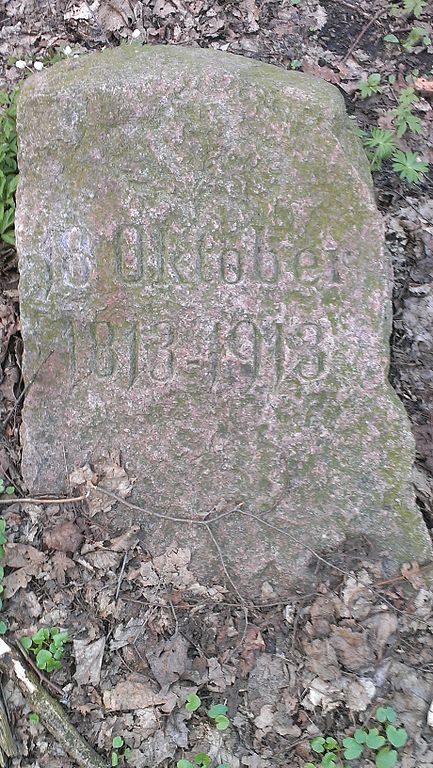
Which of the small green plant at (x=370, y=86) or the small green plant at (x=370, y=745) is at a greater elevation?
the small green plant at (x=370, y=86)

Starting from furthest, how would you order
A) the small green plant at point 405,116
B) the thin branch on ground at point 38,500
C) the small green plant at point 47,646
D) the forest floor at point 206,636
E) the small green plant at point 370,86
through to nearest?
the small green plant at point 370,86 < the small green plant at point 405,116 < the thin branch on ground at point 38,500 < the small green plant at point 47,646 < the forest floor at point 206,636

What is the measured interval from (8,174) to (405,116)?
2.01 metres

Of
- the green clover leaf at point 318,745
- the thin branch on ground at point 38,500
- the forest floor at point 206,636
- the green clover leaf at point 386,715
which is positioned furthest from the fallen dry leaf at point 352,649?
the thin branch on ground at point 38,500

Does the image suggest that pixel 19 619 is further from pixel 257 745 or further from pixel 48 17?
pixel 48 17

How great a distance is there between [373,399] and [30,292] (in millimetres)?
1363

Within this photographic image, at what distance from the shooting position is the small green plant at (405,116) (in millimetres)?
3418

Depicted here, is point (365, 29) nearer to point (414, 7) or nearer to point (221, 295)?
point (414, 7)

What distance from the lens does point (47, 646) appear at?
2477 mm

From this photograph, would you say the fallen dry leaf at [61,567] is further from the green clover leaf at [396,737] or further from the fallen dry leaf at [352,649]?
the green clover leaf at [396,737]

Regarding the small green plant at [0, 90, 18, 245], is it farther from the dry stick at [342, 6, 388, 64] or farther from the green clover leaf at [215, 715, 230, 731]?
the green clover leaf at [215, 715, 230, 731]

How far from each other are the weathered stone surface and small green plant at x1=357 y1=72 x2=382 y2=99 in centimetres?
117

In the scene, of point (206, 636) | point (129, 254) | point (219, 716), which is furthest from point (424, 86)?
point (219, 716)

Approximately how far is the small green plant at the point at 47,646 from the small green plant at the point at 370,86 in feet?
9.93

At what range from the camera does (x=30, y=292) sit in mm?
2561
